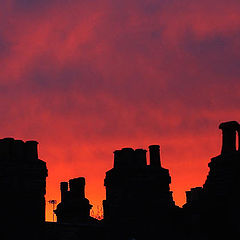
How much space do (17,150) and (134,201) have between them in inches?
211

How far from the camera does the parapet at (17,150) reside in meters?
24.5

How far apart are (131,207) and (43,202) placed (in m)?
3.73

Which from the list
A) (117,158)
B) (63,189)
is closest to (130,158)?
(117,158)

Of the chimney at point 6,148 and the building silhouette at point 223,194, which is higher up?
the chimney at point 6,148

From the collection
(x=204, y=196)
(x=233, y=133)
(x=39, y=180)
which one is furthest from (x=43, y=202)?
(x=233, y=133)

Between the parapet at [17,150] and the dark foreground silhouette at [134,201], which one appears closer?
the dark foreground silhouette at [134,201]

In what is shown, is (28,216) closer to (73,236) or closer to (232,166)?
(73,236)

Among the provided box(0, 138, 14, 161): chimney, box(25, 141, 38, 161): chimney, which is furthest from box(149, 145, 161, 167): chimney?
box(0, 138, 14, 161): chimney

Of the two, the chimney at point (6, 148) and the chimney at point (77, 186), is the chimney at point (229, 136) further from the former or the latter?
the chimney at point (6, 148)

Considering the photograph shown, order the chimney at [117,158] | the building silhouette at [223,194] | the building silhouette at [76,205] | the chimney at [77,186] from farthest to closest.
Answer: the building silhouette at [76,205]
the chimney at [77,186]
the chimney at [117,158]
the building silhouette at [223,194]

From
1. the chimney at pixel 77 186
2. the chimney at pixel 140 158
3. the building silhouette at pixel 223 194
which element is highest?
the chimney at pixel 140 158

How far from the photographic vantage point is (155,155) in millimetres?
28094

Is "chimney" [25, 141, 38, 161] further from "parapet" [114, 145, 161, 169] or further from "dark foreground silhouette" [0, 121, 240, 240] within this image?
"parapet" [114, 145, 161, 169]

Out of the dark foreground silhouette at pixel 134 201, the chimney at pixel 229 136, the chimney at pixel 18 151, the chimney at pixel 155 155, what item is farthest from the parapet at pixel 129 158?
the chimney at pixel 18 151
